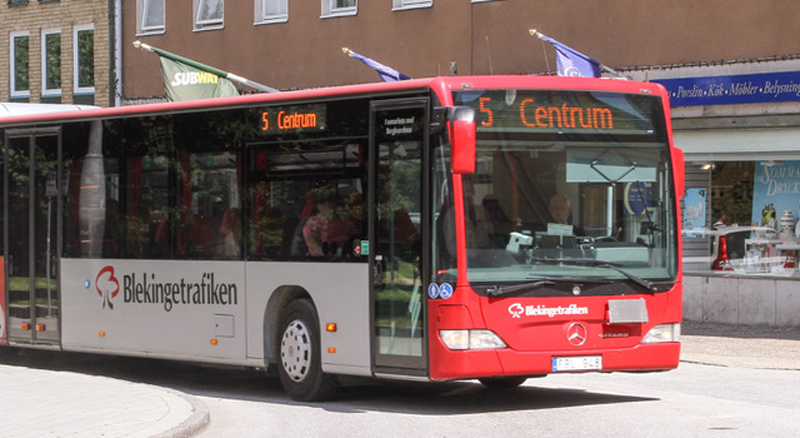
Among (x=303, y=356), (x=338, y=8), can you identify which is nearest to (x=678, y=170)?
(x=303, y=356)

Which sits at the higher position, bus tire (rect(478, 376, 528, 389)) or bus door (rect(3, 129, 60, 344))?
bus door (rect(3, 129, 60, 344))

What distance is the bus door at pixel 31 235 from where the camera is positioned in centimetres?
1612

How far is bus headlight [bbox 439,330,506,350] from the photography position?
11579 millimetres

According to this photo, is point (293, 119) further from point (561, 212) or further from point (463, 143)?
point (561, 212)

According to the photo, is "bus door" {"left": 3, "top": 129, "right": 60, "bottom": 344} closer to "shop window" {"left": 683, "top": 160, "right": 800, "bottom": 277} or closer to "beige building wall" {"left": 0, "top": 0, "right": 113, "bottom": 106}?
"shop window" {"left": 683, "top": 160, "right": 800, "bottom": 277}

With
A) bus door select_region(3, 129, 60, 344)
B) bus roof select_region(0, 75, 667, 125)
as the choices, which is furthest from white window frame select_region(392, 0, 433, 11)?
bus roof select_region(0, 75, 667, 125)

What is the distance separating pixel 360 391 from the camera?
14227mm

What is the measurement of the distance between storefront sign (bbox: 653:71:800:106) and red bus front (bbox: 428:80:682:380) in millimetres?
9893

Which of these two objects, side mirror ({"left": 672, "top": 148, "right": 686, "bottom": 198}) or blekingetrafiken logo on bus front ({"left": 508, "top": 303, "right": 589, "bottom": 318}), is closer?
blekingetrafiken logo on bus front ({"left": 508, "top": 303, "right": 589, "bottom": 318})

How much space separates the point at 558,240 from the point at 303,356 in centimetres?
275

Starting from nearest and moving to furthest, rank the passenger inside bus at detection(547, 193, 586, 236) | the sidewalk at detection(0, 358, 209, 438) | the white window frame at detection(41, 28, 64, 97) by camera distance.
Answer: the sidewalk at detection(0, 358, 209, 438) < the passenger inside bus at detection(547, 193, 586, 236) < the white window frame at detection(41, 28, 64, 97)

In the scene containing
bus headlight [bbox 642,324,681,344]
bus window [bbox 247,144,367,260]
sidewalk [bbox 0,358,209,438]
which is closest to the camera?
sidewalk [bbox 0,358,209,438]

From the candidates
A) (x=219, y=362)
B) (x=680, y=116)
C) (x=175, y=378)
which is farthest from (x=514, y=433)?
(x=680, y=116)

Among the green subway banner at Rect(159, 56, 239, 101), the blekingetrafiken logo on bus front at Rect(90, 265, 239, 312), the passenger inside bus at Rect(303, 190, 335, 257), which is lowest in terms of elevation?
the blekingetrafiken logo on bus front at Rect(90, 265, 239, 312)
